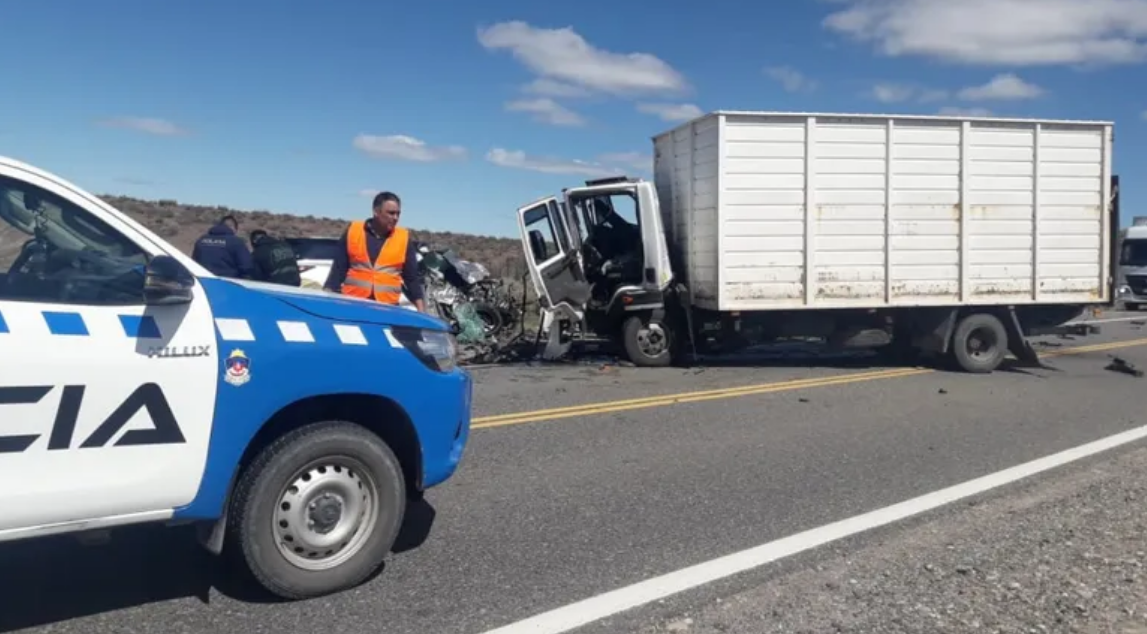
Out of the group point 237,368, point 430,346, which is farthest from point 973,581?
point 237,368

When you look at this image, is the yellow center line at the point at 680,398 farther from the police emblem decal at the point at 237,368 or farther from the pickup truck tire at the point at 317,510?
the police emblem decal at the point at 237,368

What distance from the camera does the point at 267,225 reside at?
57.0 m

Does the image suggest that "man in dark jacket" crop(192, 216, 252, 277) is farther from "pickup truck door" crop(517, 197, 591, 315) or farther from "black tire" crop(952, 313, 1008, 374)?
"black tire" crop(952, 313, 1008, 374)

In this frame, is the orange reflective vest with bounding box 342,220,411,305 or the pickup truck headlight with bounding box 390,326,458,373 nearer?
the pickup truck headlight with bounding box 390,326,458,373

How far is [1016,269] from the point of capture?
1333cm

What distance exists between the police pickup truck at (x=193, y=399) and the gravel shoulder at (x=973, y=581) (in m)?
1.54

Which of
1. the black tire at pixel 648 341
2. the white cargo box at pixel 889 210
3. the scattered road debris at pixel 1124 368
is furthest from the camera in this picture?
the black tire at pixel 648 341

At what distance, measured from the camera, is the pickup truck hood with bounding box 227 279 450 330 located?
443 cm

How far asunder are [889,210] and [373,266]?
779 centimetres

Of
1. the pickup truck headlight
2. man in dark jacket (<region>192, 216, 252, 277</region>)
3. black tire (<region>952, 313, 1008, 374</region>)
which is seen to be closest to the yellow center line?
black tire (<region>952, 313, 1008, 374</region>)

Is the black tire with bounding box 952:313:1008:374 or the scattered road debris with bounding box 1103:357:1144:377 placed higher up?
the black tire with bounding box 952:313:1008:374

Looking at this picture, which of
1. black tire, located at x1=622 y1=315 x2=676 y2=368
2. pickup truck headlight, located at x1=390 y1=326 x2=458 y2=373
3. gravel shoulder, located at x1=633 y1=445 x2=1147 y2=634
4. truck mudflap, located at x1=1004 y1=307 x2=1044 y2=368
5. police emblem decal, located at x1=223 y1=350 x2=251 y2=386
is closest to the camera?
police emblem decal, located at x1=223 y1=350 x2=251 y2=386

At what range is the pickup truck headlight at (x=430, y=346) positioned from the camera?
4.77 m

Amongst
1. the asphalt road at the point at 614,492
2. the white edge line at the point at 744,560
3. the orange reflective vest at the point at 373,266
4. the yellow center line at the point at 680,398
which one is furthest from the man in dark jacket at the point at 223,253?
the white edge line at the point at 744,560
